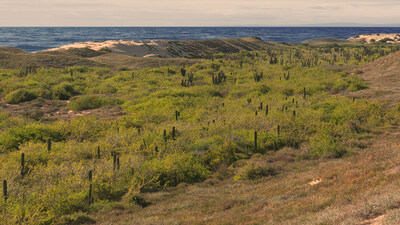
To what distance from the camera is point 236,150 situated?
15.0m

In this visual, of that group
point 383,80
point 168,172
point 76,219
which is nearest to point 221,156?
point 168,172

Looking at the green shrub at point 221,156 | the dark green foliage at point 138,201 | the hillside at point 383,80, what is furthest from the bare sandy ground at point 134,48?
the dark green foliage at point 138,201

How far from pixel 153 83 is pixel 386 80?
77.2 feet

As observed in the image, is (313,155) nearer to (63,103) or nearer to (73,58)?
(63,103)

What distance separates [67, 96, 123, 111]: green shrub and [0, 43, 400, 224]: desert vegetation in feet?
0.27

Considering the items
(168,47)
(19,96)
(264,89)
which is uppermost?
(168,47)

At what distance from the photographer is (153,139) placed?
50.2 ft

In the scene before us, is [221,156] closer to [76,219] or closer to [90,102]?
[76,219]

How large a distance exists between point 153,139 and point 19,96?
16784 mm

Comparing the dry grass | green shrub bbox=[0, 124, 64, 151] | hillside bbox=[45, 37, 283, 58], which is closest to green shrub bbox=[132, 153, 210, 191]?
the dry grass

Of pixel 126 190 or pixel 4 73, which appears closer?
pixel 126 190

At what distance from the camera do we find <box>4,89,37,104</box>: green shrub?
2527 cm

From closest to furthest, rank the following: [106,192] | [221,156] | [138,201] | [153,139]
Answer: [138,201], [106,192], [221,156], [153,139]

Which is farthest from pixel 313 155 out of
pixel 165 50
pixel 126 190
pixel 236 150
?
pixel 165 50
